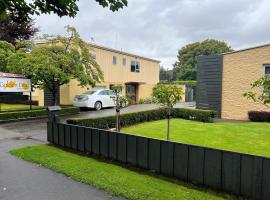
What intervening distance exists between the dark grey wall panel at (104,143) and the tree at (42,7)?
→ 12.9 feet

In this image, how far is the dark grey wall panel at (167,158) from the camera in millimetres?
6438

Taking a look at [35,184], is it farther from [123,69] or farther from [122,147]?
[123,69]

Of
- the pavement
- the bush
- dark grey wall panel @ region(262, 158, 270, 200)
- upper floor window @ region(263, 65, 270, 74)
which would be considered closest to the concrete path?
the pavement

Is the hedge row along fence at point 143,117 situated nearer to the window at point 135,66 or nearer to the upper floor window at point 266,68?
the upper floor window at point 266,68

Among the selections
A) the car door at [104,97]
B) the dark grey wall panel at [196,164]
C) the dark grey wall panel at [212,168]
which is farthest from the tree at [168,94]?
the car door at [104,97]

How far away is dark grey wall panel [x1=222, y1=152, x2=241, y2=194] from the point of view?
5.36m

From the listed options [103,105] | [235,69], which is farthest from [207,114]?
[103,105]

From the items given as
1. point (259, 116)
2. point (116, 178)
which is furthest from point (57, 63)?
point (116, 178)

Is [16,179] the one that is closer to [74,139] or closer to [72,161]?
[72,161]

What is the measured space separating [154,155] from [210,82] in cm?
1375

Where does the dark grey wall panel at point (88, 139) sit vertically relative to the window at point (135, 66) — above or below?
below

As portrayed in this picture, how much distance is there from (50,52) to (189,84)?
24.3 metres

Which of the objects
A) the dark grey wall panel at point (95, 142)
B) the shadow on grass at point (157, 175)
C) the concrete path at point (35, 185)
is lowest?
the concrete path at point (35, 185)

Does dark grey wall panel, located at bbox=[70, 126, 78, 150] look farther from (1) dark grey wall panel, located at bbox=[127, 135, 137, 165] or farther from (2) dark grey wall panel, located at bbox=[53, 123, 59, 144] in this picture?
(1) dark grey wall panel, located at bbox=[127, 135, 137, 165]
